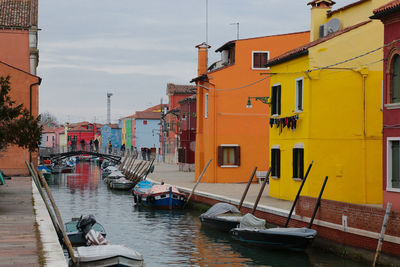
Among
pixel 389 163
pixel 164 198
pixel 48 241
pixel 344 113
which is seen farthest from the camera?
pixel 164 198

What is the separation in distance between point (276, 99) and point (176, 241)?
8766 millimetres

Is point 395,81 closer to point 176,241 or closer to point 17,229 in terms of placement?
point 176,241

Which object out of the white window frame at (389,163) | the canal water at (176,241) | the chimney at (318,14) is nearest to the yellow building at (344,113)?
the chimney at (318,14)

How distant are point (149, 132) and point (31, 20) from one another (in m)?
62.8

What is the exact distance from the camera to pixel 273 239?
19.2 metres

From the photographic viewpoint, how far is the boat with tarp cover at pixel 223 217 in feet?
74.9

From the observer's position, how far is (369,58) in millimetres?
23469

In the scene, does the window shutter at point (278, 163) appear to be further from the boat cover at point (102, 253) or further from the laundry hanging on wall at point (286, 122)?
the boat cover at point (102, 253)

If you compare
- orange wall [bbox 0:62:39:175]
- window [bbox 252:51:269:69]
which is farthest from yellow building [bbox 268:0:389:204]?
orange wall [bbox 0:62:39:175]

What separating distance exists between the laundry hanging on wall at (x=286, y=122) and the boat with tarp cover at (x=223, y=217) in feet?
13.6

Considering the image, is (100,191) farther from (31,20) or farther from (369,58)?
(369,58)

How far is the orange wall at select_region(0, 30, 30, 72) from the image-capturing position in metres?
43.8

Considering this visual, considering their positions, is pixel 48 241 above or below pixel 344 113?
below

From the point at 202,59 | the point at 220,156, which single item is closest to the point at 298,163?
the point at 220,156
